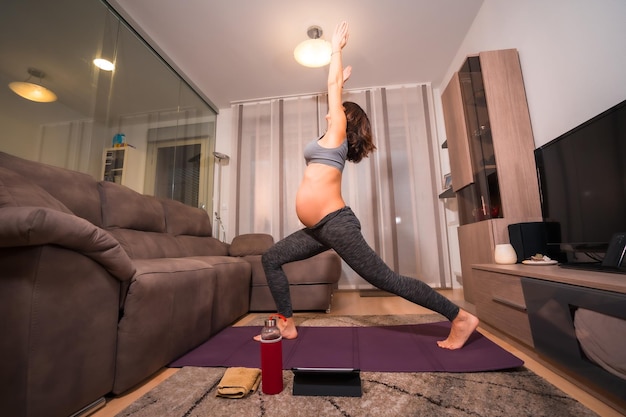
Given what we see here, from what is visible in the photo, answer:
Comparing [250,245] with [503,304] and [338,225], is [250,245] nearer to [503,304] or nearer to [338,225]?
[338,225]

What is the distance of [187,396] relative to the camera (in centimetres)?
98

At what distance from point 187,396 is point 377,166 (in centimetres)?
328

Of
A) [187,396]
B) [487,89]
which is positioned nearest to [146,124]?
[187,396]

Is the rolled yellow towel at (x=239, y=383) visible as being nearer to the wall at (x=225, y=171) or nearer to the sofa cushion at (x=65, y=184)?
the sofa cushion at (x=65, y=184)

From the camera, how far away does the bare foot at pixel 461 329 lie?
4.35 ft

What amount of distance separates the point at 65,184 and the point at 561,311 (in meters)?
2.37

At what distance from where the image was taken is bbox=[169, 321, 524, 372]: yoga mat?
1182mm

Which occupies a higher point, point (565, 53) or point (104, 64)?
point (104, 64)

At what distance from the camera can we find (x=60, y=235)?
780 millimetres

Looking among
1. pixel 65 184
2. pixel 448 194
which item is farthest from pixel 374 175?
pixel 65 184

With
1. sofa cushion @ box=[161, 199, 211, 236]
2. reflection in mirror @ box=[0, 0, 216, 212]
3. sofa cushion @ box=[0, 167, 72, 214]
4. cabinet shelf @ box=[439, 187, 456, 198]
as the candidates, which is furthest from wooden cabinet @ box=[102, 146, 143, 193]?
cabinet shelf @ box=[439, 187, 456, 198]

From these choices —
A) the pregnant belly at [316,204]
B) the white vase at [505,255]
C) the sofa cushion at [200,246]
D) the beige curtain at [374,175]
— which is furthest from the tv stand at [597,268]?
the sofa cushion at [200,246]

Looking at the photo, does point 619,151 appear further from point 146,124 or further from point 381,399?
point 146,124

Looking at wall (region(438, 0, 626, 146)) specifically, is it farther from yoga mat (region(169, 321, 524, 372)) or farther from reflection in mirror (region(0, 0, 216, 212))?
reflection in mirror (region(0, 0, 216, 212))
